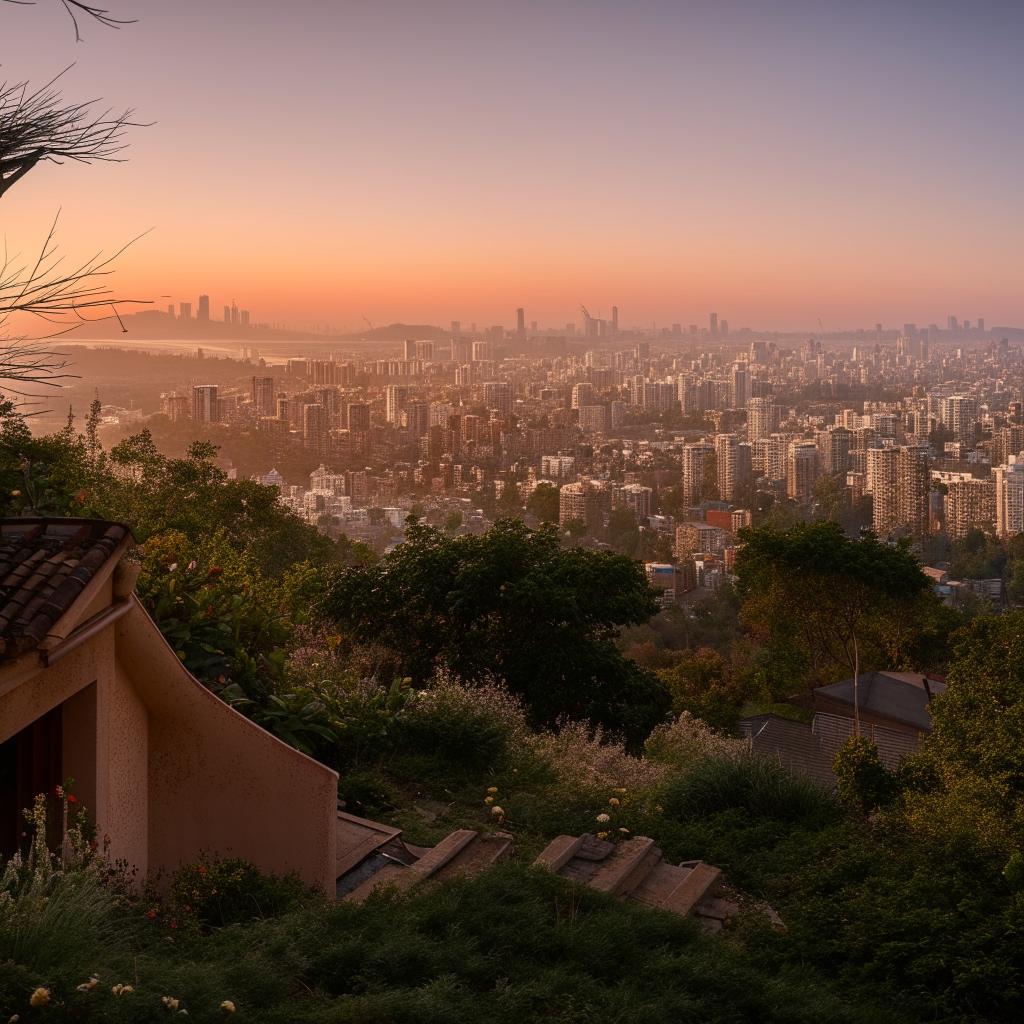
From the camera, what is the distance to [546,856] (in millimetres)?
4781

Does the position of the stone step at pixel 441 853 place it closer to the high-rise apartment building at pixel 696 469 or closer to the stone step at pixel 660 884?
the stone step at pixel 660 884

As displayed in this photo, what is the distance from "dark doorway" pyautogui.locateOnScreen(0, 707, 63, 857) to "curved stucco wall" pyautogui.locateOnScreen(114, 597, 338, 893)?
21.5 inches

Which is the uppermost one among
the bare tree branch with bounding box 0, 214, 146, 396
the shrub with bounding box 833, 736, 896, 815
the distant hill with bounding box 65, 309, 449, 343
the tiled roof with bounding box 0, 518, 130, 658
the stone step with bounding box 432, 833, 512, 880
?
the distant hill with bounding box 65, 309, 449, 343

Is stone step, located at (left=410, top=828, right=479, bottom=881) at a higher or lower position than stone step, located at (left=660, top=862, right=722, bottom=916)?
higher

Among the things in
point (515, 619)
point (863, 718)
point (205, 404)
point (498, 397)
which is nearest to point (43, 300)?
point (515, 619)

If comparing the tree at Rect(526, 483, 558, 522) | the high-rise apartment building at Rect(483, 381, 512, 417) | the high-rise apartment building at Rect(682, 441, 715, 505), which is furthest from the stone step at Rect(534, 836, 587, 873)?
the high-rise apartment building at Rect(483, 381, 512, 417)

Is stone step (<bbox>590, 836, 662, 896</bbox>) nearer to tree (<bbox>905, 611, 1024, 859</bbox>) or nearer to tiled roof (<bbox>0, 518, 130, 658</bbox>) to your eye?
tree (<bbox>905, 611, 1024, 859</bbox>)

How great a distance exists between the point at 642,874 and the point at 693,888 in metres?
0.27

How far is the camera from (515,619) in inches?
470

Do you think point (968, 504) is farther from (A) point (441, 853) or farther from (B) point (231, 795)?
(B) point (231, 795)

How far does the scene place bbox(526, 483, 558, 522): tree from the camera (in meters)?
54.9

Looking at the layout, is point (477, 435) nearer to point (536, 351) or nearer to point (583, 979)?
point (536, 351)

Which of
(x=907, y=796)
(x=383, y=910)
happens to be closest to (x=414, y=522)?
(x=907, y=796)

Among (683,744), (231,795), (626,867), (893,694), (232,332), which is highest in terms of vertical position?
(232,332)
